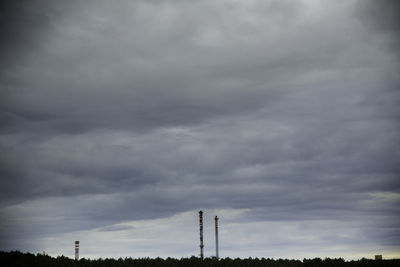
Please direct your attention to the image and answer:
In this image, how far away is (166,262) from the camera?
5528 centimetres

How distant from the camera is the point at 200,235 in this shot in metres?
84.6

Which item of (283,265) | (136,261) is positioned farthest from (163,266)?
(283,265)

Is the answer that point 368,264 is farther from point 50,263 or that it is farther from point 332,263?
point 50,263

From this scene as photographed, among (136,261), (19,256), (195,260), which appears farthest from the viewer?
(195,260)

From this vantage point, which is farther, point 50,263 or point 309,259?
point 309,259

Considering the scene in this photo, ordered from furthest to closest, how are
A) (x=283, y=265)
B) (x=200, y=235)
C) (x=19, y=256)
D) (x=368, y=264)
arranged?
1. (x=200, y=235)
2. (x=368, y=264)
3. (x=283, y=265)
4. (x=19, y=256)

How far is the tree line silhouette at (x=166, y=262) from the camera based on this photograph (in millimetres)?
45719

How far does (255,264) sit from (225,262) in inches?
159

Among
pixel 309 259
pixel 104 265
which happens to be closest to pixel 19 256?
pixel 104 265

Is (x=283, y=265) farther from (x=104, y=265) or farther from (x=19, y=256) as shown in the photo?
(x=19, y=256)

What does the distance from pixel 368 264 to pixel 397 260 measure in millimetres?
5092

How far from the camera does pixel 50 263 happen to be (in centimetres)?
4741

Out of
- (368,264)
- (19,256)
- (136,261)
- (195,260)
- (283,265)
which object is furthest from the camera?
(368,264)

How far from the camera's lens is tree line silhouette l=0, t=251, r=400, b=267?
45.7 m
